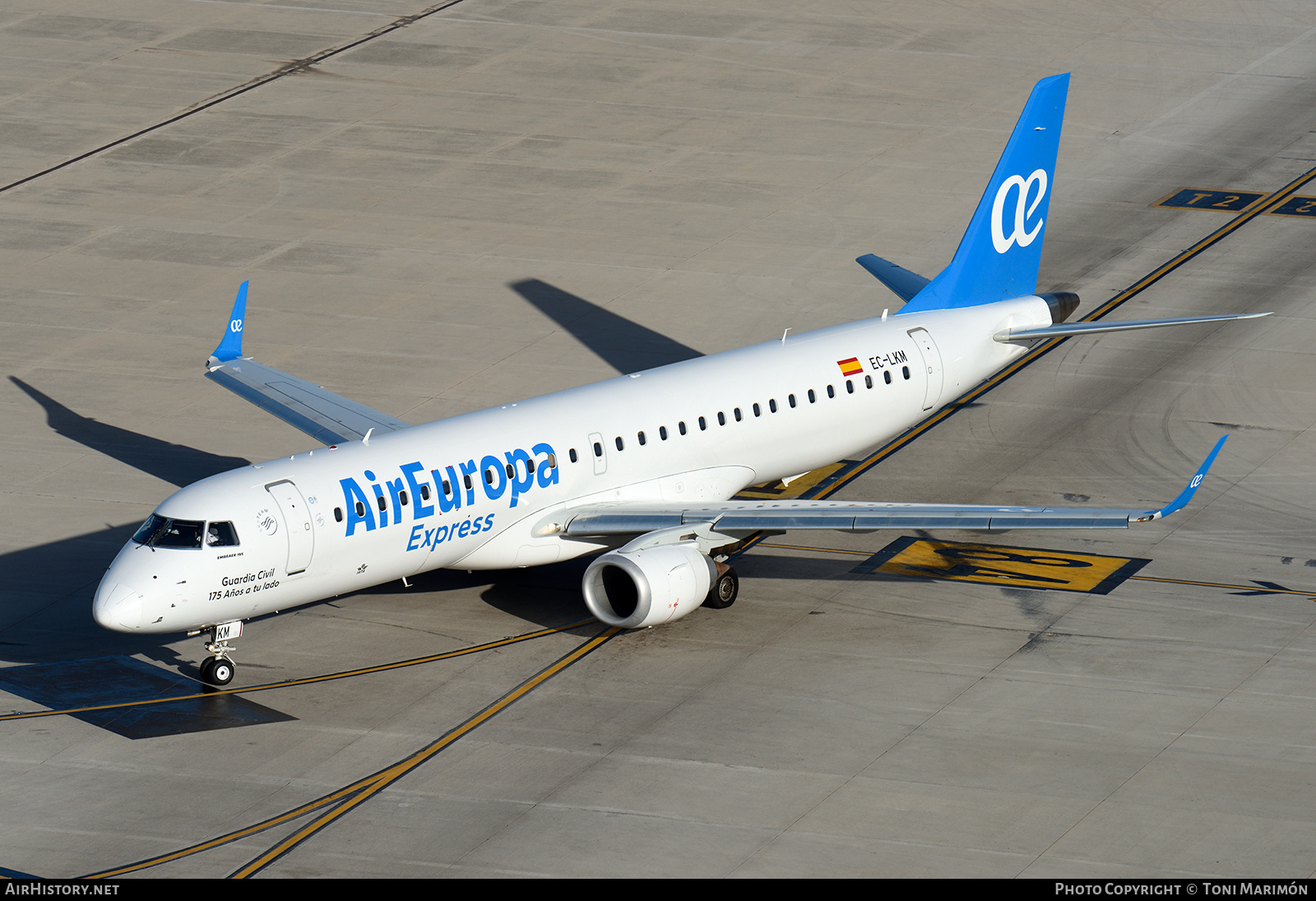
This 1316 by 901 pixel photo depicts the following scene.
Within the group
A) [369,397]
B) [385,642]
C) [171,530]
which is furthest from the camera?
[369,397]

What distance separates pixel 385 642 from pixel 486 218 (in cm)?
2501

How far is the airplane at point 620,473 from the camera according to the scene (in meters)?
32.4

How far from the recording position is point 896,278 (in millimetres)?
44250

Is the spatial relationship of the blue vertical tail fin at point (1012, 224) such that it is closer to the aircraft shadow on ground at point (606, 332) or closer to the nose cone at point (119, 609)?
the aircraft shadow on ground at point (606, 332)

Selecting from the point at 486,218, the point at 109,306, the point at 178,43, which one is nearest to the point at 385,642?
the point at 109,306

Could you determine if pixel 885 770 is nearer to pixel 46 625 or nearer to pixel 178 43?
pixel 46 625

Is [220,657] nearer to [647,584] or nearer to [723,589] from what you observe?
[647,584]

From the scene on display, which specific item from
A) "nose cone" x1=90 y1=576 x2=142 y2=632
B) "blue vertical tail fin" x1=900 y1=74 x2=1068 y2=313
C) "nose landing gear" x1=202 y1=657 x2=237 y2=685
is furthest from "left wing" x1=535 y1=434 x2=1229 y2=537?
"blue vertical tail fin" x1=900 y1=74 x2=1068 y2=313

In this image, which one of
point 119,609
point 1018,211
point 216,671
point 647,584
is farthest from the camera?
Answer: point 1018,211

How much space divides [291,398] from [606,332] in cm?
1223

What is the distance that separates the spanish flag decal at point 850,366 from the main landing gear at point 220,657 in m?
13.9

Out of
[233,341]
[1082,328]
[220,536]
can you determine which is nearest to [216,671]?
[220,536]

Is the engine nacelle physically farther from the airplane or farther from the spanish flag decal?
the spanish flag decal

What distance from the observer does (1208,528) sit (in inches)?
1542
